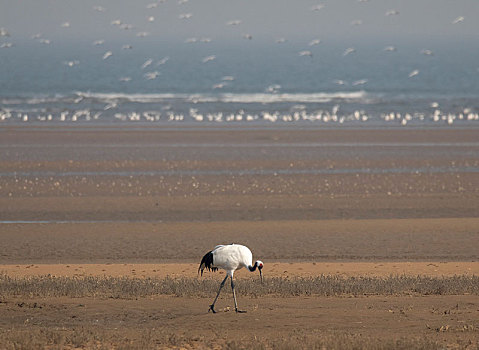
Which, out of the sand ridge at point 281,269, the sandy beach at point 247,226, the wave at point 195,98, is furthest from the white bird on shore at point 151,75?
the sand ridge at point 281,269

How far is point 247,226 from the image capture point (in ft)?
63.7

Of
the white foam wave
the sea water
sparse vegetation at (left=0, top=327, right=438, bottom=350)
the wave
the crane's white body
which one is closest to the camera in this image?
sparse vegetation at (left=0, top=327, right=438, bottom=350)

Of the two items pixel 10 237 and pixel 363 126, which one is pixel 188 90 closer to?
pixel 363 126

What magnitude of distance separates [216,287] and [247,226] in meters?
6.72

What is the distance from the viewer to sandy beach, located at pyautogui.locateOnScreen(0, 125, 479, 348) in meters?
10.7

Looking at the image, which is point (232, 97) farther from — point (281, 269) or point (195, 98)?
point (281, 269)

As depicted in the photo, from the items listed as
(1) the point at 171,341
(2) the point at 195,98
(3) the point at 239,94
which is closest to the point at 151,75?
(3) the point at 239,94

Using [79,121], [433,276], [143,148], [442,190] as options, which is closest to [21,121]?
[79,121]

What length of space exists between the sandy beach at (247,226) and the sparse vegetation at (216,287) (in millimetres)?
222

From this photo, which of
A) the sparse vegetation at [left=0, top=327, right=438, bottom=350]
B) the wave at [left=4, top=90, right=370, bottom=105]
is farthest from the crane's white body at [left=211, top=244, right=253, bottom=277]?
the wave at [left=4, top=90, right=370, bottom=105]

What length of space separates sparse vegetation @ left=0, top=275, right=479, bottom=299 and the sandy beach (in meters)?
0.22

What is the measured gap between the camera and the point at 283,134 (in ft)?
128

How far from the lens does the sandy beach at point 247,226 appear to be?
1073 centimetres

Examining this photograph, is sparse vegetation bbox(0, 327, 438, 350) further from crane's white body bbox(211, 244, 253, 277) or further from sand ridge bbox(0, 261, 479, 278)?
sand ridge bbox(0, 261, 479, 278)
